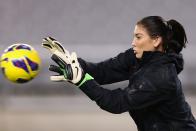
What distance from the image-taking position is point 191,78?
17.6ft

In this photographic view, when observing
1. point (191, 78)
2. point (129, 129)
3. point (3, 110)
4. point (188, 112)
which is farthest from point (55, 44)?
point (191, 78)

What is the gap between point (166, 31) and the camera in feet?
7.97

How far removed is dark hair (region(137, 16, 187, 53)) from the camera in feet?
→ 7.85

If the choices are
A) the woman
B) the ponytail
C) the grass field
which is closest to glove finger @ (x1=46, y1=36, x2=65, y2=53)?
the woman

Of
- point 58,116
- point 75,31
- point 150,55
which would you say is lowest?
point 58,116

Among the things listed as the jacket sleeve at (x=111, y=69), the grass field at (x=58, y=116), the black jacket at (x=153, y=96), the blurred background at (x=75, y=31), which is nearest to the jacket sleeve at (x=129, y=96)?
the black jacket at (x=153, y=96)

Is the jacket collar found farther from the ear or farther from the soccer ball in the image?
the soccer ball

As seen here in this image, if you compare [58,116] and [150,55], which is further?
[58,116]

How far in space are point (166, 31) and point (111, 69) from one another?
1.38 ft

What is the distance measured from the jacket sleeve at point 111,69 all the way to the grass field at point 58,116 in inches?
64.0

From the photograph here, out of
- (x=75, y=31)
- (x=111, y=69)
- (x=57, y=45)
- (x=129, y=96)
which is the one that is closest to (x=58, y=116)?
(x=75, y=31)

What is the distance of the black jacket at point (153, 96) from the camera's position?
7.59ft

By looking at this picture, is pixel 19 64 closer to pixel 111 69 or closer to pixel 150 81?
pixel 111 69

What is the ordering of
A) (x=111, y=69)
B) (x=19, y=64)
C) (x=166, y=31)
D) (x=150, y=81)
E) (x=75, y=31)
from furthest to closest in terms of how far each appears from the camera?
(x=75, y=31) → (x=111, y=69) → (x=19, y=64) → (x=166, y=31) → (x=150, y=81)
